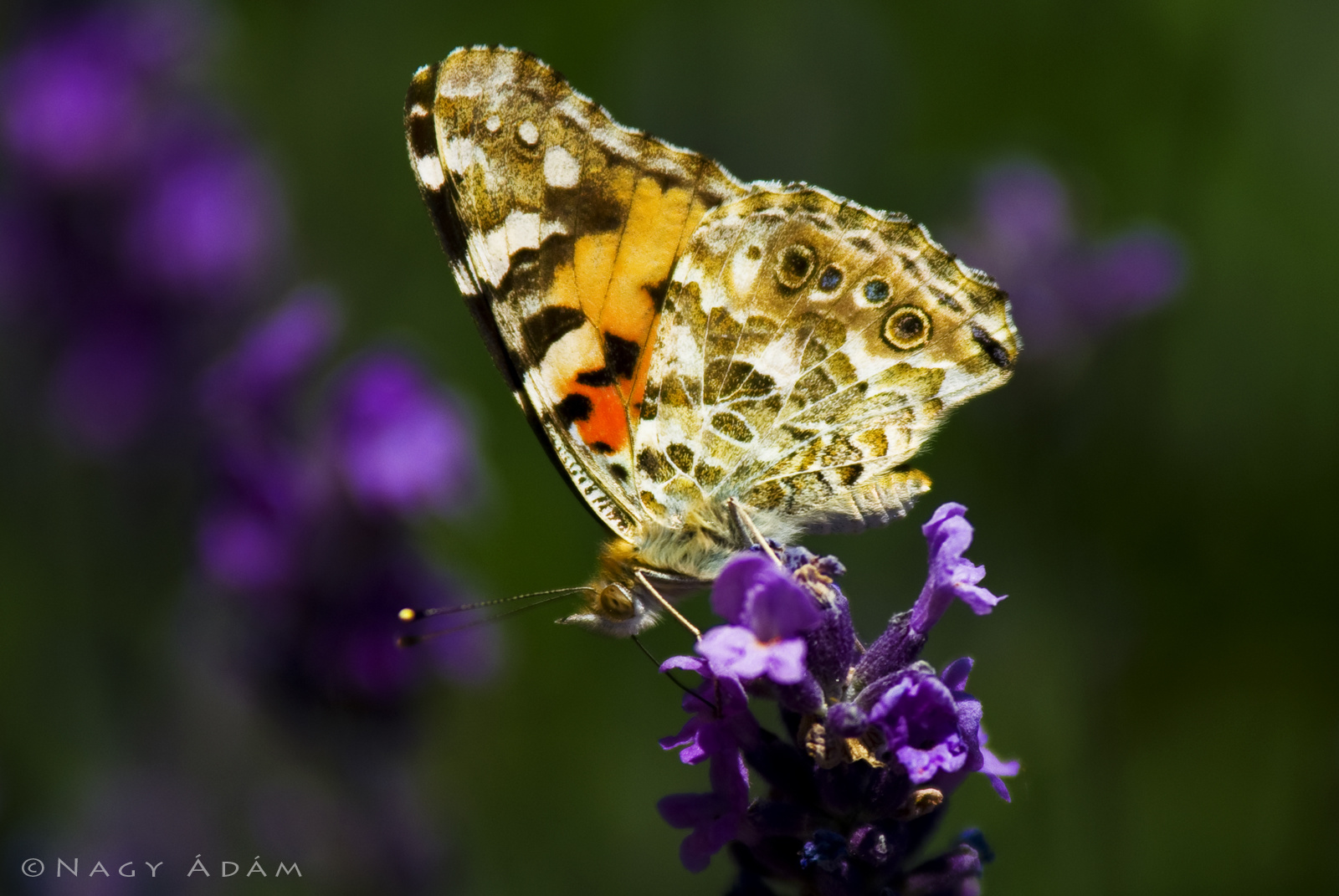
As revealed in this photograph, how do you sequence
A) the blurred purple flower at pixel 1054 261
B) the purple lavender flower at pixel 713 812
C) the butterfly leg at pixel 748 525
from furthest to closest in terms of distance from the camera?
the blurred purple flower at pixel 1054 261 < the butterfly leg at pixel 748 525 < the purple lavender flower at pixel 713 812

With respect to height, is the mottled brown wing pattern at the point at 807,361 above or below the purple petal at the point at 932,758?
above

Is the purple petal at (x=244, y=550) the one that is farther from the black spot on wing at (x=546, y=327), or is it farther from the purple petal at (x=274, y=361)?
the black spot on wing at (x=546, y=327)

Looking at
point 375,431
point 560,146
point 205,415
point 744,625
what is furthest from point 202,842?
point 744,625

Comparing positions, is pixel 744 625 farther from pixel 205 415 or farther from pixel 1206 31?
pixel 1206 31

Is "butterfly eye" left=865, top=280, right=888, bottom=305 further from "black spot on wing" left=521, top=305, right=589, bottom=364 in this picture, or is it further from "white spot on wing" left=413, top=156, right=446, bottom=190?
"white spot on wing" left=413, top=156, right=446, bottom=190

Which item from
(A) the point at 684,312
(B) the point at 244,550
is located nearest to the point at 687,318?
(A) the point at 684,312

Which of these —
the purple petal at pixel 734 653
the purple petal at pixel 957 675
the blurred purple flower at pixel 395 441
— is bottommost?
the blurred purple flower at pixel 395 441

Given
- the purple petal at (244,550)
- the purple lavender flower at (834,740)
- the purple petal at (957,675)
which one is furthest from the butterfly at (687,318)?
the purple petal at (244,550)

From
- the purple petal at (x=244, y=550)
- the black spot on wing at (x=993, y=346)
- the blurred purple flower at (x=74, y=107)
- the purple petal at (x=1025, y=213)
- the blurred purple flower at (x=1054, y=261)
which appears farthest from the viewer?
the blurred purple flower at (x=74, y=107)
